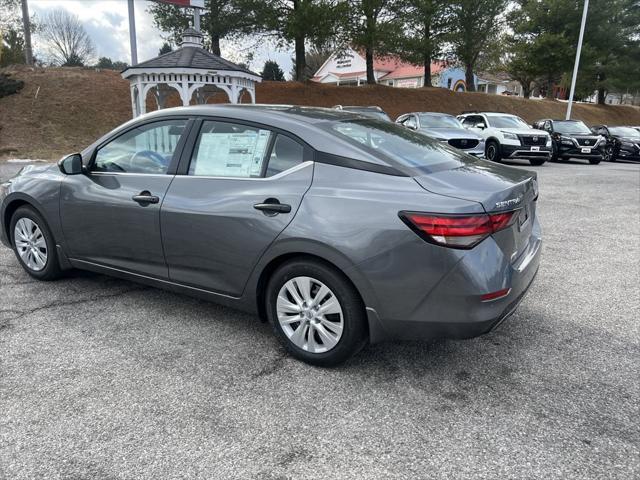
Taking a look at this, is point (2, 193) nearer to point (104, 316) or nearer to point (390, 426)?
point (104, 316)

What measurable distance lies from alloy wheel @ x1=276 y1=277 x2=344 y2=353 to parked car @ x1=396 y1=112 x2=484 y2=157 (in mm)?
11291

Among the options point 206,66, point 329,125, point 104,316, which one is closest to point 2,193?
point 104,316

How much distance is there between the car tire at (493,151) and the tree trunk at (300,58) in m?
10.2

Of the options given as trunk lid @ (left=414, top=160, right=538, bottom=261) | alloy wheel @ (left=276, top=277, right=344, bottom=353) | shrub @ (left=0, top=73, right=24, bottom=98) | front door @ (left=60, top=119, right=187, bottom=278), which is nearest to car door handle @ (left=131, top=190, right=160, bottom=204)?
front door @ (left=60, top=119, right=187, bottom=278)

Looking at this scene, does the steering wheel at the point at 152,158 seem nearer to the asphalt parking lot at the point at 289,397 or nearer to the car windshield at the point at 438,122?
the asphalt parking lot at the point at 289,397

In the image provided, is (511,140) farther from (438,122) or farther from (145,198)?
(145,198)

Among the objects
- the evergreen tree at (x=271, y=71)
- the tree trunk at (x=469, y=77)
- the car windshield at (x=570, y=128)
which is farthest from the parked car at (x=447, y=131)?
the evergreen tree at (x=271, y=71)

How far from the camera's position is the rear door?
311cm

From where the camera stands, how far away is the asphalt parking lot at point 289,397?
232 cm

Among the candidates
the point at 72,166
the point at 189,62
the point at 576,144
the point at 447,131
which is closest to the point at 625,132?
the point at 576,144

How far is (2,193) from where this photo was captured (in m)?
4.64

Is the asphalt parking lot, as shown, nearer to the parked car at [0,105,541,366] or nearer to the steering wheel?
the parked car at [0,105,541,366]

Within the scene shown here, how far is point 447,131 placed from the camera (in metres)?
14.5

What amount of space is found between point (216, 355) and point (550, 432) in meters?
2.00
